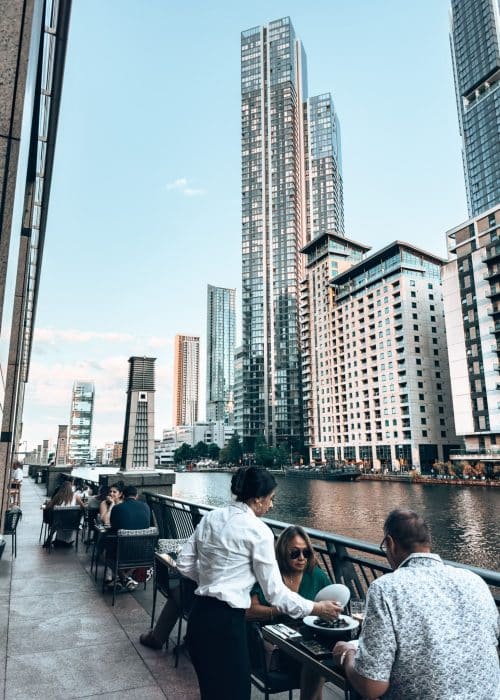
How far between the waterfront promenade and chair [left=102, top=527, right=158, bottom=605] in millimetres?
467

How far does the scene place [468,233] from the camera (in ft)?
238

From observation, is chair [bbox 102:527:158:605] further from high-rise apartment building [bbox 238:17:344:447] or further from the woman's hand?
high-rise apartment building [bbox 238:17:344:447]

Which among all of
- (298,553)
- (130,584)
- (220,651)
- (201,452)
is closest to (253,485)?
(220,651)

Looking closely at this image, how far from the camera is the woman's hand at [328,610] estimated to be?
2.60 meters

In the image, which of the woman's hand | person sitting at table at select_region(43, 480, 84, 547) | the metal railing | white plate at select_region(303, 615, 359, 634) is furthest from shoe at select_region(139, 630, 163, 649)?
person sitting at table at select_region(43, 480, 84, 547)

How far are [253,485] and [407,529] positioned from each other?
102cm

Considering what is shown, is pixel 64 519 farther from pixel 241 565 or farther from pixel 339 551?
pixel 241 565

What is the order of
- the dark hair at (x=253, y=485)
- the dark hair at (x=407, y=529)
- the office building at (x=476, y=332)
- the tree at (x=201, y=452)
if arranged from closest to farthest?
the dark hair at (x=407, y=529)
the dark hair at (x=253, y=485)
the office building at (x=476, y=332)
the tree at (x=201, y=452)

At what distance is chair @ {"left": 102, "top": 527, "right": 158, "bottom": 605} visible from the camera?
636cm

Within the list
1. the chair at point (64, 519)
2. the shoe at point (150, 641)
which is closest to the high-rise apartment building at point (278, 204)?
the chair at point (64, 519)

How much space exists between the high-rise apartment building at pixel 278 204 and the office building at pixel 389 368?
30.2m

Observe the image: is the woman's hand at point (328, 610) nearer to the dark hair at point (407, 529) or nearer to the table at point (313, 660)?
the table at point (313, 660)

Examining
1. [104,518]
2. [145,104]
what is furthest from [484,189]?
[104,518]

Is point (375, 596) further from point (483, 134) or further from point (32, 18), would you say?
point (483, 134)
